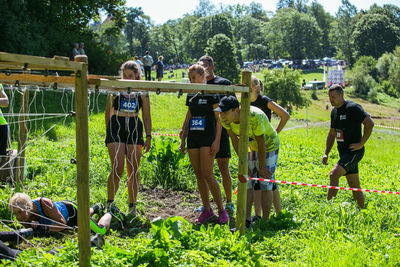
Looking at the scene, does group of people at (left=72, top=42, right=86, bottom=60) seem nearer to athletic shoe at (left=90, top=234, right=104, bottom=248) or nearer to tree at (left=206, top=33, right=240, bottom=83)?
athletic shoe at (left=90, top=234, right=104, bottom=248)

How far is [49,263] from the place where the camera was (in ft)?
11.4

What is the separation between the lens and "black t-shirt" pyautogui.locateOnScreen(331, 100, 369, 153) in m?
6.12

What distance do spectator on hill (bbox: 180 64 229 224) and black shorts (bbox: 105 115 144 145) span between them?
27.7 inches

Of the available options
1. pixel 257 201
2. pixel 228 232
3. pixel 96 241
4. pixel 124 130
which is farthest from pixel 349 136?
pixel 96 241

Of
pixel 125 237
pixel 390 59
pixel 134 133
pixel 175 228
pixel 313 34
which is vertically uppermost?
pixel 313 34

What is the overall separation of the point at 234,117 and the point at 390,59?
9006 centimetres

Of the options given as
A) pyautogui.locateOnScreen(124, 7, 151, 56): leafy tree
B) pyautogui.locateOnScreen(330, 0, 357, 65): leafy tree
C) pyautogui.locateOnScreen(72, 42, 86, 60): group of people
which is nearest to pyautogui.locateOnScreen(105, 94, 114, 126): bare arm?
pyautogui.locateOnScreen(72, 42, 86, 60): group of people

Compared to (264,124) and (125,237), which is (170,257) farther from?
(264,124)

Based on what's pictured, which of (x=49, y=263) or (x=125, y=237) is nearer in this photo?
(x=49, y=263)

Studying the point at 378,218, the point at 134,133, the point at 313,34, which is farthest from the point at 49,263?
the point at 313,34

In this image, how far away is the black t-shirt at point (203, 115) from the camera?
18.1ft

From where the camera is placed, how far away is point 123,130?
5316 mm

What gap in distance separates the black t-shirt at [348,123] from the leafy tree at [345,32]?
11185cm

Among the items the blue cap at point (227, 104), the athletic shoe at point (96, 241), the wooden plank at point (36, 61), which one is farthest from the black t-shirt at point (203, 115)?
the wooden plank at point (36, 61)
